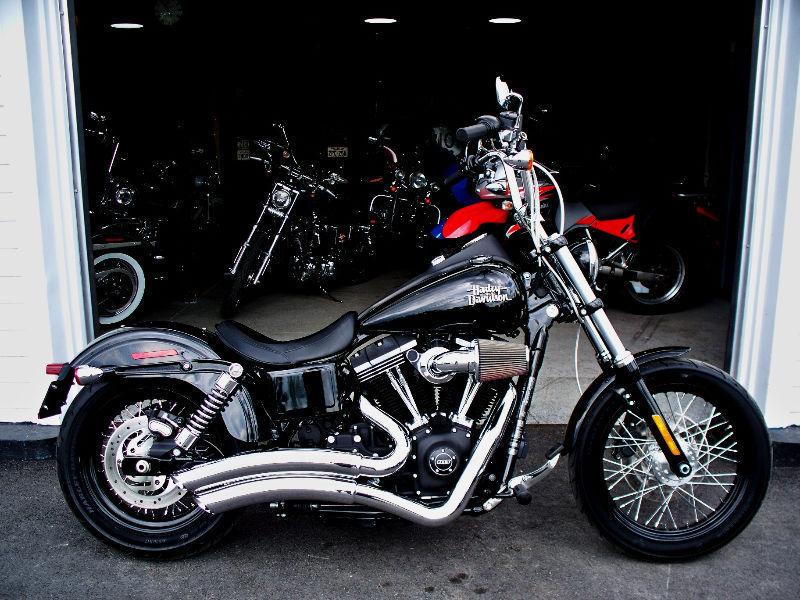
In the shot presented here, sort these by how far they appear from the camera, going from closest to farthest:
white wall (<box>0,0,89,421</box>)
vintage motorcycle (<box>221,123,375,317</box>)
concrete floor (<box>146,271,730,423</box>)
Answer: white wall (<box>0,0,89,421</box>) → concrete floor (<box>146,271,730,423</box>) → vintage motorcycle (<box>221,123,375,317</box>)

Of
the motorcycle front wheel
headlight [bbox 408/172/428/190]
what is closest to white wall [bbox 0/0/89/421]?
the motorcycle front wheel

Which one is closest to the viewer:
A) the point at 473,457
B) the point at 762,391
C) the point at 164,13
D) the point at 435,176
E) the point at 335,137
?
the point at 473,457

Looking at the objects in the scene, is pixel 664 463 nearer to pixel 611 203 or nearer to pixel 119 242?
pixel 611 203

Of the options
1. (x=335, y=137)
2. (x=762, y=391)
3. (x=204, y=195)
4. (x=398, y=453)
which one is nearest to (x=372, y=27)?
(x=335, y=137)

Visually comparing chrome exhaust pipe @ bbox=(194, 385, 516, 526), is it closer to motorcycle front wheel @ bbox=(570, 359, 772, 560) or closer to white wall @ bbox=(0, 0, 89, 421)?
motorcycle front wheel @ bbox=(570, 359, 772, 560)

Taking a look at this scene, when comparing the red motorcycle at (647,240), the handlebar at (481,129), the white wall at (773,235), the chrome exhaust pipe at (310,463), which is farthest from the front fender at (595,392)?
the red motorcycle at (647,240)

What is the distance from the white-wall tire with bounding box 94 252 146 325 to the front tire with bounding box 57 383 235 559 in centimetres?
369

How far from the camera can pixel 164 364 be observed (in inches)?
129

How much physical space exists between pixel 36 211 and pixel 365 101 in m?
7.93

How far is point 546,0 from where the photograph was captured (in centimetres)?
1041

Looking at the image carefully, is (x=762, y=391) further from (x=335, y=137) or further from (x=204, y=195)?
(x=335, y=137)

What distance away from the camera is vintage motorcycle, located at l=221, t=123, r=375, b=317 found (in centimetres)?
735

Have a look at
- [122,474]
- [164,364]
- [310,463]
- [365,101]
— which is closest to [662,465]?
[310,463]

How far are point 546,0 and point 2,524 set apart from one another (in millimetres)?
9014
